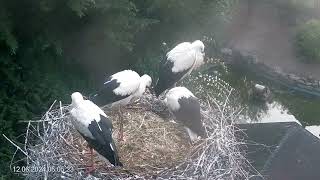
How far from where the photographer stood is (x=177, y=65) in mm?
4641

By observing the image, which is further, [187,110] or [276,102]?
[276,102]

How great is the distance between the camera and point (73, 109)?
384 centimetres

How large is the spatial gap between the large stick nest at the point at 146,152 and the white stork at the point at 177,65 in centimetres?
29

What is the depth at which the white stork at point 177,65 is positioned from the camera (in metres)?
4.63

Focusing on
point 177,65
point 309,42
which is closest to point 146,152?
point 177,65

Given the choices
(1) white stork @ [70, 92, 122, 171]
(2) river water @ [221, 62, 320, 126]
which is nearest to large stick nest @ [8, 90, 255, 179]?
(1) white stork @ [70, 92, 122, 171]

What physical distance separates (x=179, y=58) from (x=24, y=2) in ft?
5.81

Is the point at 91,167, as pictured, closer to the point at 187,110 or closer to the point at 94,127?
the point at 94,127

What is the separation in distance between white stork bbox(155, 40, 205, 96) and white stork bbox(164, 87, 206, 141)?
0.86ft

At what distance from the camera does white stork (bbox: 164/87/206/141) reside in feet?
13.6

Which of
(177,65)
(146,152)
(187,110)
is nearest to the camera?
(146,152)

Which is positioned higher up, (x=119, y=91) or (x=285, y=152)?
(x=119, y=91)

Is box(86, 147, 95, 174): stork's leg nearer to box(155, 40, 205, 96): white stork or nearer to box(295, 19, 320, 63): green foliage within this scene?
box(155, 40, 205, 96): white stork

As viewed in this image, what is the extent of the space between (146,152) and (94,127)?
0.53 meters
